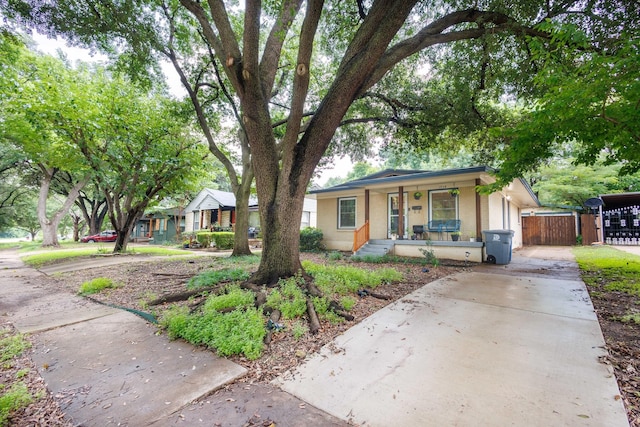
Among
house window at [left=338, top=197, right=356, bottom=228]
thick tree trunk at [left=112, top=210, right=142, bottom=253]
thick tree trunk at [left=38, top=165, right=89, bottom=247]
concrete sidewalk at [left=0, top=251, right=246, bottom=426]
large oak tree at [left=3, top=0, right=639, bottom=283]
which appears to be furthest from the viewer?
thick tree trunk at [left=38, top=165, right=89, bottom=247]

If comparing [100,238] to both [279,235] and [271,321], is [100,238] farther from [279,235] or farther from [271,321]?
[271,321]

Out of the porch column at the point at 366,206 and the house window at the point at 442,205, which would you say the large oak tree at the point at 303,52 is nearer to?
the house window at the point at 442,205

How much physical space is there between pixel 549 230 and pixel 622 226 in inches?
137

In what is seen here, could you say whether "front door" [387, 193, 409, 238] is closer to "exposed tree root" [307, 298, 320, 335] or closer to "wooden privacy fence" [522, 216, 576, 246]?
"exposed tree root" [307, 298, 320, 335]

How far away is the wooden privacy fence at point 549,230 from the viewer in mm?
16438

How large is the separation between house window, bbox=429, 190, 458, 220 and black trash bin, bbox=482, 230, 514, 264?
1.79 metres

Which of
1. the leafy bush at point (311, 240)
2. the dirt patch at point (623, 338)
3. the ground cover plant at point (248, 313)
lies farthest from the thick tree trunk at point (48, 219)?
the dirt patch at point (623, 338)

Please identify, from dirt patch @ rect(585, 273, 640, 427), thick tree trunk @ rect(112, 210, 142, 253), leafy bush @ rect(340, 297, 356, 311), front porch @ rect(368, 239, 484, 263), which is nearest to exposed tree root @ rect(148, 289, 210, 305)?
leafy bush @ rect(340, 297, 356, 311)

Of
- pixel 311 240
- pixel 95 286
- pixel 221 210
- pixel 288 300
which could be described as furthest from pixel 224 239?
pixel 288 300

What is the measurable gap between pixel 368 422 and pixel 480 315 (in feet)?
9.20

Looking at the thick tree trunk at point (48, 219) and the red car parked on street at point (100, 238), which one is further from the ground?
the thick tree trunk at point (48, 219)

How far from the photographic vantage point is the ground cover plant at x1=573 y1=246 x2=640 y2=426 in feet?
7.47

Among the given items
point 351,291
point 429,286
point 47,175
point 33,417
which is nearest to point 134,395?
point 33,417

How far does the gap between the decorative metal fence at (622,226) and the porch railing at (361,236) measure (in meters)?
15.6
